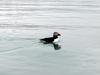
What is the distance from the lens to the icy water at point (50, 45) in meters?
19.7

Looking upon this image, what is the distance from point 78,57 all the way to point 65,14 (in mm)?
17174

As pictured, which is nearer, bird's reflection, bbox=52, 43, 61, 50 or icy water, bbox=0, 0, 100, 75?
icy water, bbox=0, 0, 100, 75

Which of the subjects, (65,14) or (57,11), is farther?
(57,11)

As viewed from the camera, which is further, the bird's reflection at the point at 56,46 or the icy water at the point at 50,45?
the bird's reflection at the point at 56,46

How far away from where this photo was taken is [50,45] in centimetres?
2492

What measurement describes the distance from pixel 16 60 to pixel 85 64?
10.9ft

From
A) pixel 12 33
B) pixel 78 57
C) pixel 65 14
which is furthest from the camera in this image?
pixel 65 14

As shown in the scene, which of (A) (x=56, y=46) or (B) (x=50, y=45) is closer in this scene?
(A) (x=56, y=46)

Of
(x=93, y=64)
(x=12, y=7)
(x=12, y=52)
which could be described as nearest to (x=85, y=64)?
(x=93, y=64)

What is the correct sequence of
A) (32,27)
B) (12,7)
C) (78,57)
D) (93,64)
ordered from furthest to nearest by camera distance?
(12,7) → (32,27) → (78,57) → (93,64)

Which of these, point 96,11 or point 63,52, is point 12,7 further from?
point 63,52

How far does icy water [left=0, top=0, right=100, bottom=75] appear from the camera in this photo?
1966 cm

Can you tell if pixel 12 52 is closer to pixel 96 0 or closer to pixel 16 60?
pixel 16 60

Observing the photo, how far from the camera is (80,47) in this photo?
24.0 metres
